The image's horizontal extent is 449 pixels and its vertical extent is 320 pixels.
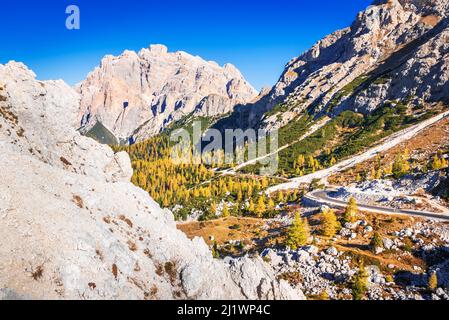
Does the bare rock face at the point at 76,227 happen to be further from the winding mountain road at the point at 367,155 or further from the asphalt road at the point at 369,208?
the winding mountain road at the point at 367,155

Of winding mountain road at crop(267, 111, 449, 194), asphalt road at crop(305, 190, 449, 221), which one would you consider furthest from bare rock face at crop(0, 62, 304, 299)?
winding mountain road at crop(267, 111, 449, 194)

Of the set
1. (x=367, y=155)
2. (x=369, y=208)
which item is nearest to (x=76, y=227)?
(x=369, y=208)

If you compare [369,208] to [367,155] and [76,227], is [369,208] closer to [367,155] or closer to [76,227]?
[76,227]

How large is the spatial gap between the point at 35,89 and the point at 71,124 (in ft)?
19.9

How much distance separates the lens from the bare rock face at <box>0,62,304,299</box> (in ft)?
90.6

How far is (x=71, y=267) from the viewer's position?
28.1 metres

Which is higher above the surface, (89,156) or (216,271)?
(89,156)

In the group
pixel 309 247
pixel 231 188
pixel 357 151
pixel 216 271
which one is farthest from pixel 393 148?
pixel 216 271

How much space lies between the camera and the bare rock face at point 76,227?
2762 centimetres

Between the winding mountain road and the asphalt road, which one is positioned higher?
the winding mountain road

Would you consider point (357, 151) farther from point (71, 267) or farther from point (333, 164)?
point (71, 267)

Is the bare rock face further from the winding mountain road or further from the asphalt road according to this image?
the winding mountain road

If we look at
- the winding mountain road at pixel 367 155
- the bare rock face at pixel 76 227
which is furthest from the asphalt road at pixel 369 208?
the bare rock face at pixel 76 227
